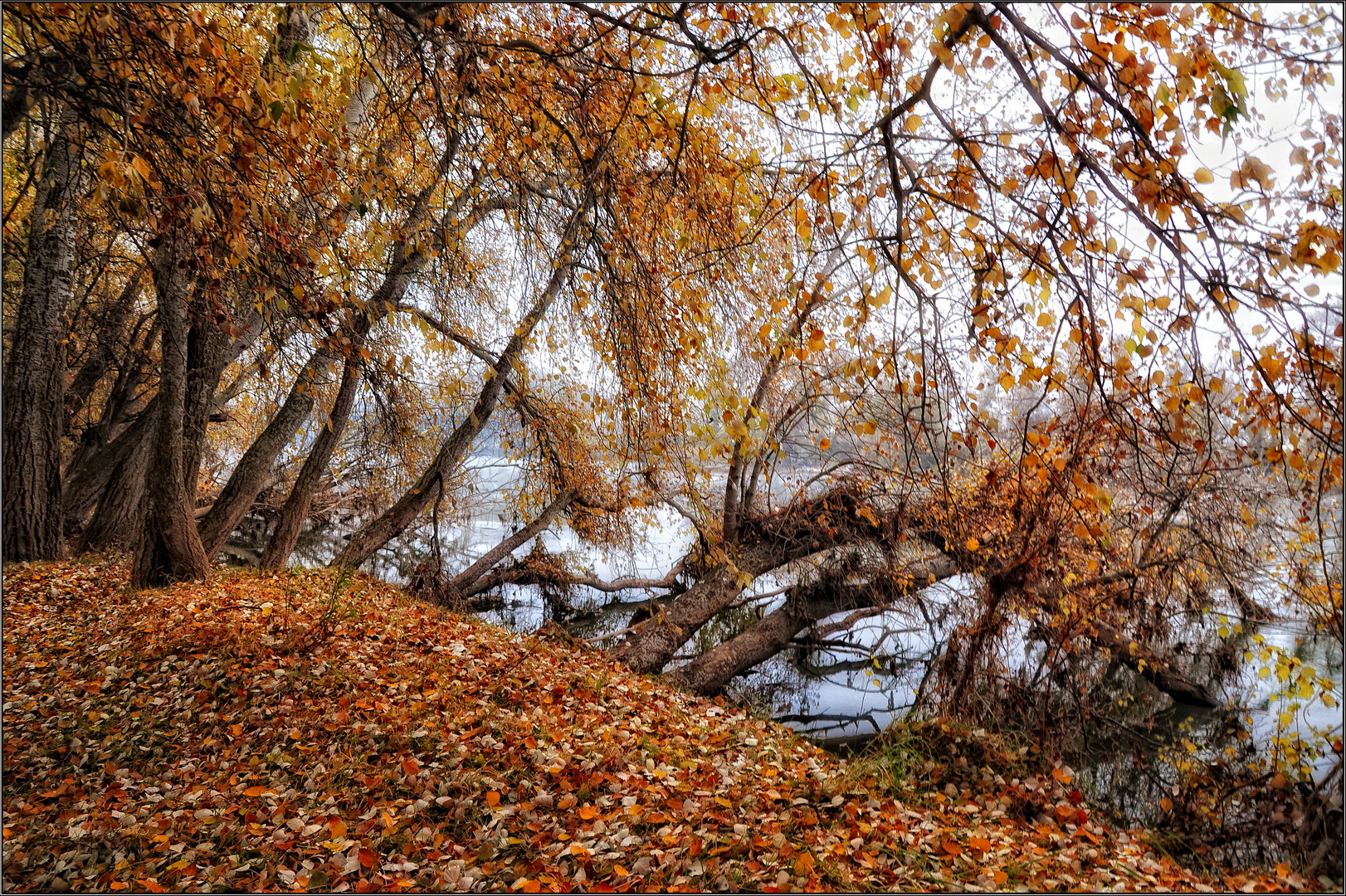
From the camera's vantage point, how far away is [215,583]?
626 cm

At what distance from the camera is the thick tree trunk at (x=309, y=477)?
23.7ft

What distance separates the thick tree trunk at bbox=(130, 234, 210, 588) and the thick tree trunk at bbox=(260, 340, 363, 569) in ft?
3.35

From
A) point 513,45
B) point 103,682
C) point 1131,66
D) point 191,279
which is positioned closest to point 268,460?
point 191,279

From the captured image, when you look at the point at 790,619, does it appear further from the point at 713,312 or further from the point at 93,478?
the point at 93,478

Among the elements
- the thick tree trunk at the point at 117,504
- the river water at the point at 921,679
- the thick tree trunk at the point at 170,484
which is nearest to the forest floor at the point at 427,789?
the thick tree trunk at the point at 170,484

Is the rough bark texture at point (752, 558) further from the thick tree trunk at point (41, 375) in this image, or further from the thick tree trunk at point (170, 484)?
the thick tree trunk at point (41, 375)

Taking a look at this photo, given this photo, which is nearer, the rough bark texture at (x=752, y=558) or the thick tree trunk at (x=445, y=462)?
the thick tree trunk at (x=445, y=462)

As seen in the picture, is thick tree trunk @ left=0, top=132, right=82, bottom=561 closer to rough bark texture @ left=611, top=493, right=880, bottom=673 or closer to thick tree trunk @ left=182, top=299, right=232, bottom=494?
thick tree trunk @ left=182, top=299, right=232, bottom=494

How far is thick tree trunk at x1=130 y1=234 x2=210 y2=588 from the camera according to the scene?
5590mm

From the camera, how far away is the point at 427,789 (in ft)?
10.6

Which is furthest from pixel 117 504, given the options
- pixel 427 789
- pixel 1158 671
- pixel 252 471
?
pixel 1158 671

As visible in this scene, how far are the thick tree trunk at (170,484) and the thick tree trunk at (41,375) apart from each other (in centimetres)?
128

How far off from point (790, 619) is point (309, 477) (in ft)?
17.1

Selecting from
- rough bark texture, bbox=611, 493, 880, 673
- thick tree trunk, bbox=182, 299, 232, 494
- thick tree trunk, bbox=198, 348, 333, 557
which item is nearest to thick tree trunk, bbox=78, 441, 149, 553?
thick tree trunk, bbox=198, 348, 333, 557
